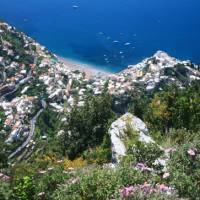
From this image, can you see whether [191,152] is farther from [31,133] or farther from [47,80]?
[47,80]

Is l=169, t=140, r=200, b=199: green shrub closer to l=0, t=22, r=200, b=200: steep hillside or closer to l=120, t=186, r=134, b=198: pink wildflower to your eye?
l=0, t=22, r=200, b=200: steep hillside

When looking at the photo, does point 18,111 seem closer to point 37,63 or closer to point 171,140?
point 37,63

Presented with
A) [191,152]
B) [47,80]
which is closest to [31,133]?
[47,80]

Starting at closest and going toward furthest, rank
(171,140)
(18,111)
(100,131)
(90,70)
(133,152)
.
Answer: (133,152)
(171,140)
(100,131)
(18,111)
(90,70)

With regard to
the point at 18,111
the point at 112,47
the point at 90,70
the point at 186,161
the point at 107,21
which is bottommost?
the point at 186,161

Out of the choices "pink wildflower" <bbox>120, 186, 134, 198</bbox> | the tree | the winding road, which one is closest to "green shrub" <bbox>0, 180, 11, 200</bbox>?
"pink wildflower" <bbox>120, 186, 134, 198</bbox>

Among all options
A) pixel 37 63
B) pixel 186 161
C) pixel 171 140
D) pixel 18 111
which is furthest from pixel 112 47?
pixel 186 161

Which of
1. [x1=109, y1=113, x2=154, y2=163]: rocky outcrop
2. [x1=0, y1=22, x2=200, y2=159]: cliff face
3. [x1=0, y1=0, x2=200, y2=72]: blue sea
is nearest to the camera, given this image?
[x1=109, y1=113, x2=154, y2=163]: rocky outcrop

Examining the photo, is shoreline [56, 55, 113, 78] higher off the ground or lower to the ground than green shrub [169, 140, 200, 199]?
higher
